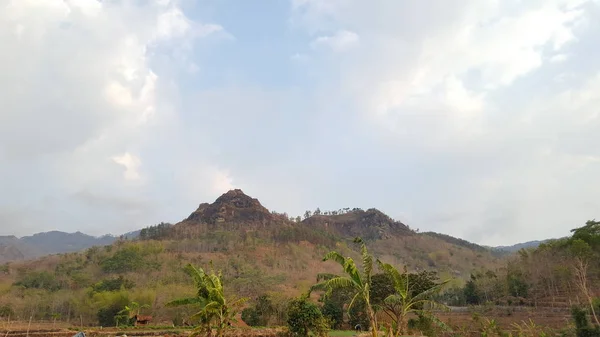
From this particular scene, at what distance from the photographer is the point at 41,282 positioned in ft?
198

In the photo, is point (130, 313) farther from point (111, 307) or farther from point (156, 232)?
point (156, 232)

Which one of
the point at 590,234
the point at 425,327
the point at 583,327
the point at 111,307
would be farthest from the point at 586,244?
the point at 111,307

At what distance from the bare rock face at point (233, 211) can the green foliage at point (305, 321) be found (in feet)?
342

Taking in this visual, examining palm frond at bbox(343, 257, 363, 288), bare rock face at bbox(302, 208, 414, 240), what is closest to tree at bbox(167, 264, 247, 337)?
palm frond at bbox(343, 257, 363, 288)

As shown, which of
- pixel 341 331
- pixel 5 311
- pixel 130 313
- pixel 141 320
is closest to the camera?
pixel 341 331

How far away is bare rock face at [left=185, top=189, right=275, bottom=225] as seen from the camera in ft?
417

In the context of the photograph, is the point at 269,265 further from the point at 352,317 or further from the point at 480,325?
the point at 480,325

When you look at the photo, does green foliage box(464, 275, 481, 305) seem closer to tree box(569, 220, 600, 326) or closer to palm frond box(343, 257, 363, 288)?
tree box(569, 220, 600, 326)

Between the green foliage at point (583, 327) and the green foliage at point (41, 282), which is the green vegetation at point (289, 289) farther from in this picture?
the green foliage at point (41, 282)

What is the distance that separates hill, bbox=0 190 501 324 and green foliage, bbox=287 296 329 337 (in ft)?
16.3

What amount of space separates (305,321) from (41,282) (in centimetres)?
5705

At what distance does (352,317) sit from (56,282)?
48606 millimetres

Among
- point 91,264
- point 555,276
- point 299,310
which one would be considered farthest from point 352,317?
point 91,264

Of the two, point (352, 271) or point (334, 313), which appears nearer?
point (352, 271)
